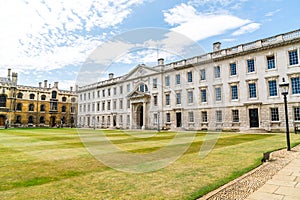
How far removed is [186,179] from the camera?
558 centimetres

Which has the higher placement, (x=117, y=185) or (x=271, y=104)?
(x=271, y=104)

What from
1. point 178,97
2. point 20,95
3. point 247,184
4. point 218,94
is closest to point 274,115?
point 218,94

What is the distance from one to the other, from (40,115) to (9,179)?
66641 mm

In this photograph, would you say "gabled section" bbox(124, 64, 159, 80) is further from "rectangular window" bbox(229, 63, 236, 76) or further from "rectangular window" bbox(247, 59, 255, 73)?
"rectangular window" bbox(247, 59, 255, 73)

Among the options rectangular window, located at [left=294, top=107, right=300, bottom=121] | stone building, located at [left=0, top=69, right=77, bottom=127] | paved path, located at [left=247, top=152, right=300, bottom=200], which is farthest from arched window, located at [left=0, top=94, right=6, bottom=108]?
paved path, located at [left=247, top=152, right=300, bottom=200]

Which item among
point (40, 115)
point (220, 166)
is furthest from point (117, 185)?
point (40, 115)

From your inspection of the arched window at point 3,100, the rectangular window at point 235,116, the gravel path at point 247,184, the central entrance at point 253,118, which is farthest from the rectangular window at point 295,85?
the arched window at point 3,100

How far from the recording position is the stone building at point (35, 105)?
194ft

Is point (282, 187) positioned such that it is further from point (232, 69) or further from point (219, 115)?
point (232, 69)

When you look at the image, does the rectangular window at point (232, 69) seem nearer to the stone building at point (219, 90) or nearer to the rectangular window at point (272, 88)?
the stone building at point (219, 90)

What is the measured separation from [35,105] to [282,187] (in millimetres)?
70562

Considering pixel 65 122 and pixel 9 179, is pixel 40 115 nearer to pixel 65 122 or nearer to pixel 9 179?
pixel 65 122

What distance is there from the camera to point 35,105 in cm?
6431

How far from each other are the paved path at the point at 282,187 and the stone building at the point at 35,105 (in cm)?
6548
